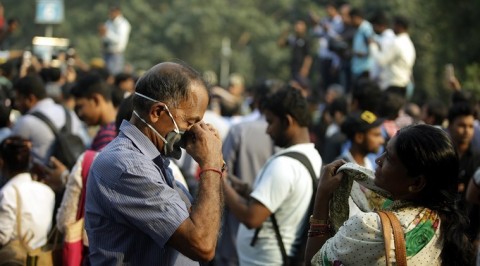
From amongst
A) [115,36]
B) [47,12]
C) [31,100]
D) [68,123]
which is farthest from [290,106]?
[115,36]

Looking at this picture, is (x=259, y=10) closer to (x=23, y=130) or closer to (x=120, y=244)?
(x=23, y=130)

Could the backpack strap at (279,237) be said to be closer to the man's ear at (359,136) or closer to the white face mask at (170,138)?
the man's ear at (359,136)

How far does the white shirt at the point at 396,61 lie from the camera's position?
38.5 ft

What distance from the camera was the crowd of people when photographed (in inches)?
132

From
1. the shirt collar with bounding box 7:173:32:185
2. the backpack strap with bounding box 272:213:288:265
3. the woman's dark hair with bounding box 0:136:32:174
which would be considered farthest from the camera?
the woman's dark hair with bounding box 0:136:32:174

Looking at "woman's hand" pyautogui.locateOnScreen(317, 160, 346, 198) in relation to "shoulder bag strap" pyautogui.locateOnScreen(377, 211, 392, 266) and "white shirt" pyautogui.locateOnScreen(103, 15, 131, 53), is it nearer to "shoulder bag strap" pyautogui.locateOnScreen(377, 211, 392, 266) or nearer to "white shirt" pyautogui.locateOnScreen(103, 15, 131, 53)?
"shoulder bag strap" pyautogui.locateOnScreen(377, 211, 392, 266)

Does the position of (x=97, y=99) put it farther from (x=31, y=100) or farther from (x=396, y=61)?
(x=396, y=61)

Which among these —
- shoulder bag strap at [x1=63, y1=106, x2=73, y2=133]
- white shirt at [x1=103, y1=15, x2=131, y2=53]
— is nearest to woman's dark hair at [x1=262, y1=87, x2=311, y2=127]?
shoulder bag strap at [x1=63, y1=106, x2=73, y2=133]

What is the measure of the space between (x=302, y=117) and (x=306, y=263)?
1963 millimetres

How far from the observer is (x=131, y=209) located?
3.37m

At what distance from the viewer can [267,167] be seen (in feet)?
17.6

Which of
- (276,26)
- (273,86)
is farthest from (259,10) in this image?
(273,86)

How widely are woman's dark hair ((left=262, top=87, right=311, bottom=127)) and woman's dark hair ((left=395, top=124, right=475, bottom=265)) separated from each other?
208 centimetres

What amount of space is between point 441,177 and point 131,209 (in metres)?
1.24
